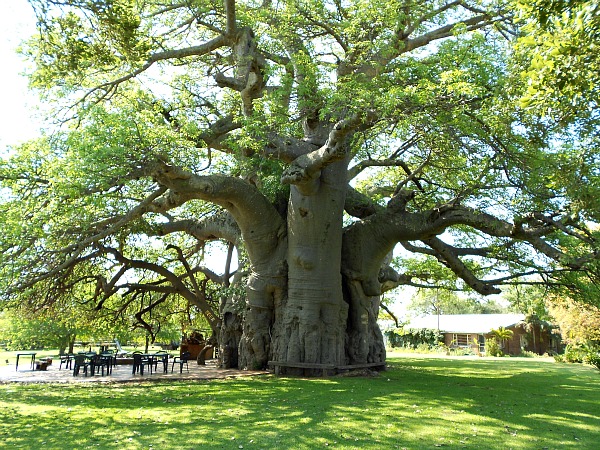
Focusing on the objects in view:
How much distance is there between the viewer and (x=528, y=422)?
7.01 m

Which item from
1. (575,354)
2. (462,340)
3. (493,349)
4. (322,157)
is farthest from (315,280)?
(462,340)

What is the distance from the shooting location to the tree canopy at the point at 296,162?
28.3 ft

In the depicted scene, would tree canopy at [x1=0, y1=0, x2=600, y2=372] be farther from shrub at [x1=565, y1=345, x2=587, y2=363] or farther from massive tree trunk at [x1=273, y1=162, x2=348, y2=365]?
shrub at [x1=565, y1=345, x2=587, y2=363]

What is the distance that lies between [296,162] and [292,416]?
6.17m

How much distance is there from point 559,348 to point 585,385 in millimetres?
29988

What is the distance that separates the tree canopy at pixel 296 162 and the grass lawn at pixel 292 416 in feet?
8.54

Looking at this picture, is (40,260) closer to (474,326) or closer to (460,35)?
(460,35)

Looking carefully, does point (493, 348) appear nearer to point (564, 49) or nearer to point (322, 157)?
point (322, 157)

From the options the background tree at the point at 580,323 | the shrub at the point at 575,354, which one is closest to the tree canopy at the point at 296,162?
the background tree at the point at 580,323

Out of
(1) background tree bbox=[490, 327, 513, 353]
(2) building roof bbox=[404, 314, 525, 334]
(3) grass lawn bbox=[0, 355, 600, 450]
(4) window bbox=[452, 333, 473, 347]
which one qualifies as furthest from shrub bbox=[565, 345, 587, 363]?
(3) grass lawn bbox=[0, 355, 600, 450]

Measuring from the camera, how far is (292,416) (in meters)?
6.92

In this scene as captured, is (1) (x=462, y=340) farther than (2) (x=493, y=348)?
Yes

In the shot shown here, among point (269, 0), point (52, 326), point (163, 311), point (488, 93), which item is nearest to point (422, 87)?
point (488, 93)

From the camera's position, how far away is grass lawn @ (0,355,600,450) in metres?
5.61
